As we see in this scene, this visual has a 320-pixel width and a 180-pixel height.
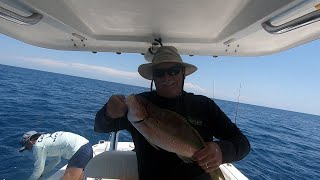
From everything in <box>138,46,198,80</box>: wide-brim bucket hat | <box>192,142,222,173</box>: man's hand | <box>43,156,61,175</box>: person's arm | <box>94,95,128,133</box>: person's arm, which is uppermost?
<box>138,46,198,80</box>: wide-brim bucket hat

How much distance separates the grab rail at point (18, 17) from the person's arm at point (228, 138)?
1.74 metres

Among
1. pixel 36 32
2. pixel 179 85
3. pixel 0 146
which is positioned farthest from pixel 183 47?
pixel 0 146

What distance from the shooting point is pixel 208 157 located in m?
1.96

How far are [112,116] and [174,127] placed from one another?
1.76 ft

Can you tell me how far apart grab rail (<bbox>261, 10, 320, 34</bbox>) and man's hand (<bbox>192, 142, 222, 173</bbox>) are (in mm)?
963

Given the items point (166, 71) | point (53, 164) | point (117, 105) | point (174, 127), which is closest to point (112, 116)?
point (117, 105)

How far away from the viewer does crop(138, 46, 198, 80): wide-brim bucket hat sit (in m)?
2.61

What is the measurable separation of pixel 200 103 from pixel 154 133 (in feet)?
3.77

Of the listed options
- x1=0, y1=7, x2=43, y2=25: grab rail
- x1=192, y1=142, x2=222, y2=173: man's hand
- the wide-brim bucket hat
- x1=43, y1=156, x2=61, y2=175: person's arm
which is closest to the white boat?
x1=0, y1=7, x2=43, y2=25: grab rail

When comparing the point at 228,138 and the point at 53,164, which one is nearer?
the point at 228,138

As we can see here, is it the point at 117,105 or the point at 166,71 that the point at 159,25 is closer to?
the point at 166,71

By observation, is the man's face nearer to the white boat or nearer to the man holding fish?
the man holding fish

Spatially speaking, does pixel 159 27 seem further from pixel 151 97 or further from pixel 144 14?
pixel 151 97

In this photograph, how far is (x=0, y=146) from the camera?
848 centimetres
